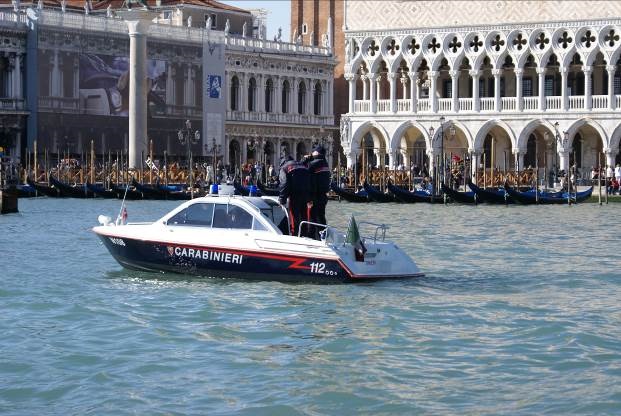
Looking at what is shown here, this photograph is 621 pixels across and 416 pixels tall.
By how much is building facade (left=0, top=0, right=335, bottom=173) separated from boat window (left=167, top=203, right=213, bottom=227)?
3338 centimetres

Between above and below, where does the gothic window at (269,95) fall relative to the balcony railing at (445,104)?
above

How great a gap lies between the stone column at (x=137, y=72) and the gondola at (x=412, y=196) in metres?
8.63

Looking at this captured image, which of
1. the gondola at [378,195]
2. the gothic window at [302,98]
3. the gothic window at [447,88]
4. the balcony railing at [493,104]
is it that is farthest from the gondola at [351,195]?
the gothic window at [302,98]

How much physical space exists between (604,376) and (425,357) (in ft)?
4.64

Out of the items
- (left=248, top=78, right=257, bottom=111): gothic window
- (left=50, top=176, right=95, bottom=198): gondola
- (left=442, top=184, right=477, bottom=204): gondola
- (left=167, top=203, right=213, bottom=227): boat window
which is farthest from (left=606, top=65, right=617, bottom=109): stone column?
(left=167, top=203, right=213, bottom=227): boat window

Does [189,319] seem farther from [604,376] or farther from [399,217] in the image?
[399,217]

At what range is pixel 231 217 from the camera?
16484mm

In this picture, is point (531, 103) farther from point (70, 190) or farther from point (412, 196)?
point (70, 190)

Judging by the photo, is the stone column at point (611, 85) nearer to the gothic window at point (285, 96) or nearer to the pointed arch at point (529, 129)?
the pointed arch at point (529, 129)

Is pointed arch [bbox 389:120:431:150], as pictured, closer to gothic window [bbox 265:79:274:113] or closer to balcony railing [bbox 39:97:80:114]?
balcony railing [bbox 39:97:80:114]

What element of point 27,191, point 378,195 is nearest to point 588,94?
point 378,195

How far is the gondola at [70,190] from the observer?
43562 mm

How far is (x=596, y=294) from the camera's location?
16.8 meters

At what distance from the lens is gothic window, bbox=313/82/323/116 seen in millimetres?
65875
